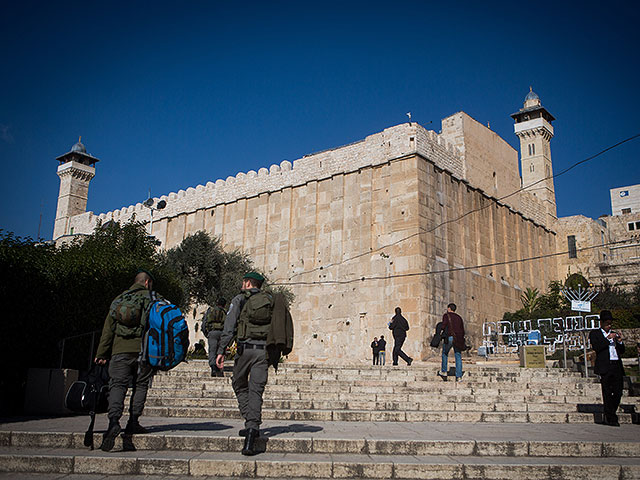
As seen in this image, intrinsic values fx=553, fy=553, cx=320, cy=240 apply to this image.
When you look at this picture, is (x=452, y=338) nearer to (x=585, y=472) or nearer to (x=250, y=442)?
(x=585, y=472)

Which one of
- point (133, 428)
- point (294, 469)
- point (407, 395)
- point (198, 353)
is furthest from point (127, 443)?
point (198, 353)

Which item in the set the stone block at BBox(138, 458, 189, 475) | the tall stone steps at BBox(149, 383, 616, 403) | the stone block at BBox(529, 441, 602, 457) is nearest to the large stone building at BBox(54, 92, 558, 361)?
the tall stone steps at BBox(149, 383, 616, 403)

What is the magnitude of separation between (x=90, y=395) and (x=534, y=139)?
1644 inches

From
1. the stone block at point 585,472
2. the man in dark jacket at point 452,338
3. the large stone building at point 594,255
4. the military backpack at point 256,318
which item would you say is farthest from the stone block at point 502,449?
the large stone building at point 594,255

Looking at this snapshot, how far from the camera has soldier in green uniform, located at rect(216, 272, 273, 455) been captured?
5297 millimetres

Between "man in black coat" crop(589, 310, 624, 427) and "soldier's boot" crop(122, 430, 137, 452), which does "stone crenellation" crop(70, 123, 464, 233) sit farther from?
"soldier's boot" crop(122, 430, 137, 452)

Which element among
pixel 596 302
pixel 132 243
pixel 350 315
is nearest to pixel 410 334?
pixel 350 315

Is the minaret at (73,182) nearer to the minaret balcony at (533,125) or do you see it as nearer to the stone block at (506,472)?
the minaret balcony at (533,125)

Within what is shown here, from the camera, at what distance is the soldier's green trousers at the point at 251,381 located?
510 centimetres

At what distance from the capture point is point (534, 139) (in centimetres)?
4178

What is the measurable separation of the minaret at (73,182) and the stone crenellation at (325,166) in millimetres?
14608

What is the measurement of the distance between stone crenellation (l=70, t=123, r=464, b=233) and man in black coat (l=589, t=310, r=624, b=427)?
17019mm

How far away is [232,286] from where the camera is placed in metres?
24.8

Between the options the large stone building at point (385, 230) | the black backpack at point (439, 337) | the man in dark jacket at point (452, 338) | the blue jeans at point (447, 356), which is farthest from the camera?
the large stone building at point (385, 230)
